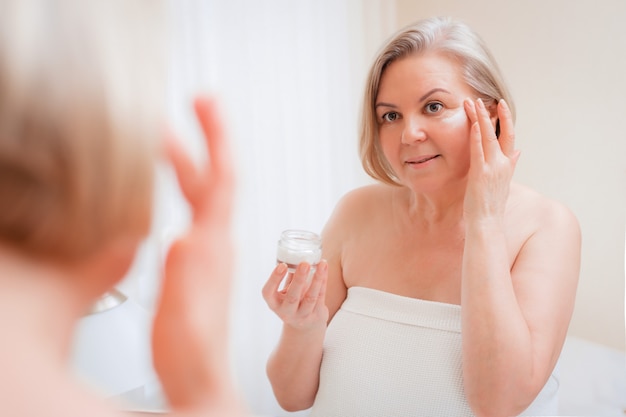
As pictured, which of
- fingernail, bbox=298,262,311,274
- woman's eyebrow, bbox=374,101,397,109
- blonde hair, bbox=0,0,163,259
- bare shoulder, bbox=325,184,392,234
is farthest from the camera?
bare shoulder, bbox=325,184,392,234

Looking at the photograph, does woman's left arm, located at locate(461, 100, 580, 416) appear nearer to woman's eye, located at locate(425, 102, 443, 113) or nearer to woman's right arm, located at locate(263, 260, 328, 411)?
woman's eye, located at locate(425, 102, 443, 113)

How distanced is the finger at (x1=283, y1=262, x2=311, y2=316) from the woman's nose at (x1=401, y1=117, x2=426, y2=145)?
1.23ft

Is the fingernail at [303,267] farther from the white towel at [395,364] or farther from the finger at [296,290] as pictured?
the white towel at [395,364]

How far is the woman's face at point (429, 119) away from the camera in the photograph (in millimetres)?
1251

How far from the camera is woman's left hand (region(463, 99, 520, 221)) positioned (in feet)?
3.76

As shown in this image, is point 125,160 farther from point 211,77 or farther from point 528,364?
point 211,77

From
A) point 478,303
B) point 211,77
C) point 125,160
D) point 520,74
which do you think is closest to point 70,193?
point 125,160

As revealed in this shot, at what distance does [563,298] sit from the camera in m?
1.18

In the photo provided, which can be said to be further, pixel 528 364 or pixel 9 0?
pixel 528 364

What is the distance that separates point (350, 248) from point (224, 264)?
1.20m

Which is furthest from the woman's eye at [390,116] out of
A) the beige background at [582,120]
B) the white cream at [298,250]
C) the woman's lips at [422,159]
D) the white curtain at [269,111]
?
the beige background at [582,120]

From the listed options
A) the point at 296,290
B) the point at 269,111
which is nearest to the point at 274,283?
the point at 296,290

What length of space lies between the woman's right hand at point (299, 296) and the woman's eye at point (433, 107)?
432 millimetres

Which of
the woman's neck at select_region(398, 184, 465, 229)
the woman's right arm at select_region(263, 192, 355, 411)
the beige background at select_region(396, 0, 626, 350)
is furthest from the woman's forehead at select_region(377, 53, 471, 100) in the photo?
the beige background at select_region(396, 0, 626, 350)
